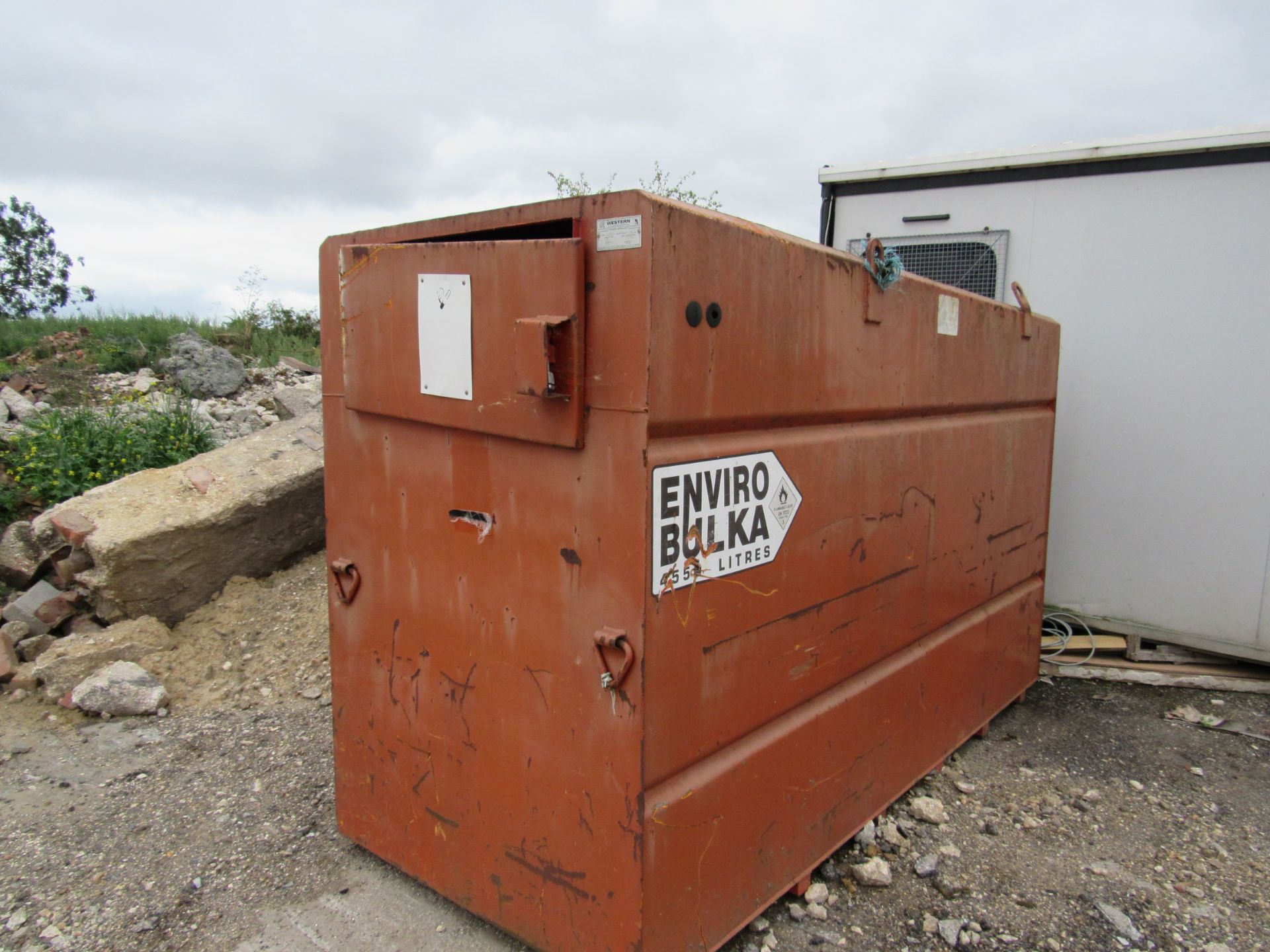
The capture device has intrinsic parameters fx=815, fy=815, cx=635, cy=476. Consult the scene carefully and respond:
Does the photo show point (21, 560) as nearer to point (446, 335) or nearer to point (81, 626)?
point (81, 626)

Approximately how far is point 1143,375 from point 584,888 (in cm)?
350

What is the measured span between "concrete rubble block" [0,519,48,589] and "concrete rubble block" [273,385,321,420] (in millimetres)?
1783

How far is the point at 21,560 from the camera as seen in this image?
3795 mm

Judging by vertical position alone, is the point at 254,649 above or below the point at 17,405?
below

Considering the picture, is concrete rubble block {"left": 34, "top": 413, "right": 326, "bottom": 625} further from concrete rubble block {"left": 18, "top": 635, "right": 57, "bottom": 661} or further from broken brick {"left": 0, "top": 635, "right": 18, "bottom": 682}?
broken brick {"left": 0, "top": 635, "right": 18, "bottom": 682}

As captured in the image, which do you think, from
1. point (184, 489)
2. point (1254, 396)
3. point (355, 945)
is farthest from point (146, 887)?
point (1254, 396)

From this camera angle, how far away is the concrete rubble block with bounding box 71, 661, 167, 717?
3059 millimetres

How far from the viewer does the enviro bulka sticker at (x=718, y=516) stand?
160cm

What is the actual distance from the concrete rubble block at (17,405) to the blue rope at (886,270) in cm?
574

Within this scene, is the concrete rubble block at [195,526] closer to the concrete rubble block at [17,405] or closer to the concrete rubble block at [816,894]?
the concrete rubble block at [17,405]

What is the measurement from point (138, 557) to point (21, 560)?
885 millimetres

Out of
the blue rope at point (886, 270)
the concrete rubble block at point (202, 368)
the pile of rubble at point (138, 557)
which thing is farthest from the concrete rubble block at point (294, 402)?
the blue rope at point (886, 270)

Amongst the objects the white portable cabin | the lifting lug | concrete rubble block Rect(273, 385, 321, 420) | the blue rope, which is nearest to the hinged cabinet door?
the lifting lug

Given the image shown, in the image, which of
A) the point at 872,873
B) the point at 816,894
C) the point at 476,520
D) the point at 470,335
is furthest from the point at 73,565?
the point at 872,873
